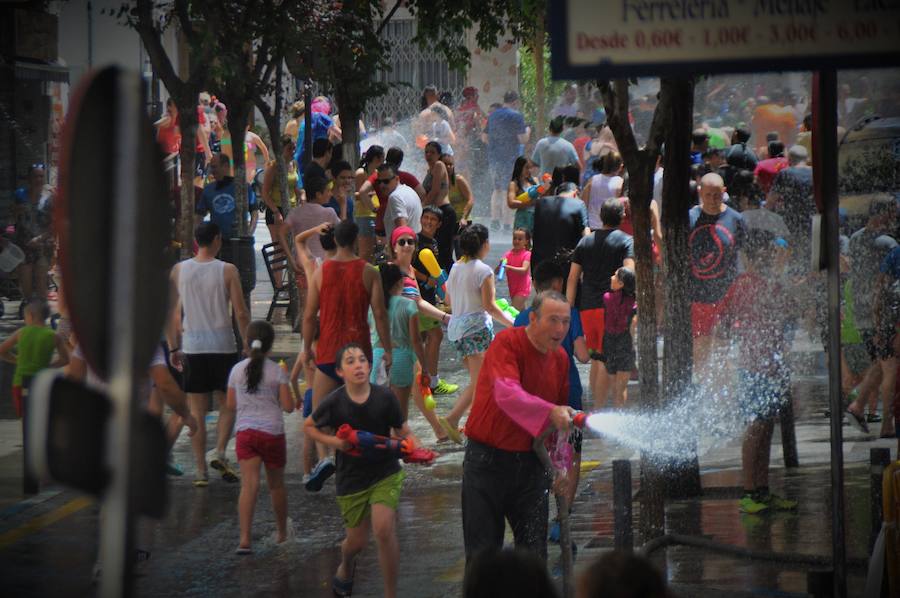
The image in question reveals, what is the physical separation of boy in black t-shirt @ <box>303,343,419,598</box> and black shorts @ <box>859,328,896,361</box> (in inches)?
185

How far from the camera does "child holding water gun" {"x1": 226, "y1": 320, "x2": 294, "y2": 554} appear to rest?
883 cm

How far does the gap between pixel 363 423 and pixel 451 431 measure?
3698mm

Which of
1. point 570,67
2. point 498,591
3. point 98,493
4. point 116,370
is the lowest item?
point 498,591

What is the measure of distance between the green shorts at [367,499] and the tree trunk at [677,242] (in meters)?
2.27

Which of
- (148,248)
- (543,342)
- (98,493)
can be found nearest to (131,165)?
(148,248)

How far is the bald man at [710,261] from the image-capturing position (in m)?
11.1

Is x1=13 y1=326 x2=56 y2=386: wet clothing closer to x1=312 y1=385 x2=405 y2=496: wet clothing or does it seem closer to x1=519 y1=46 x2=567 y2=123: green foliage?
x1=312 y1=385 x2=405 y2=496: wet clothing

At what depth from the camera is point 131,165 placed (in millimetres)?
2893

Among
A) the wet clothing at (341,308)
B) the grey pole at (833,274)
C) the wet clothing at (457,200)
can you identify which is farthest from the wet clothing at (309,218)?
the grey pole at (833,274)

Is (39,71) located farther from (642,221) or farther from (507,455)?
(507,455)

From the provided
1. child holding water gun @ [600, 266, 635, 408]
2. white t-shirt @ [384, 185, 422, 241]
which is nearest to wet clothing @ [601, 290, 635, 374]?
child holding water gun @ [600, 266, 635, 408]

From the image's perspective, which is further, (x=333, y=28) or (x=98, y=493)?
(x=333, y=28)

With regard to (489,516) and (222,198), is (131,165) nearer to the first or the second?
(489,516)

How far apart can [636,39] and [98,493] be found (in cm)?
329
